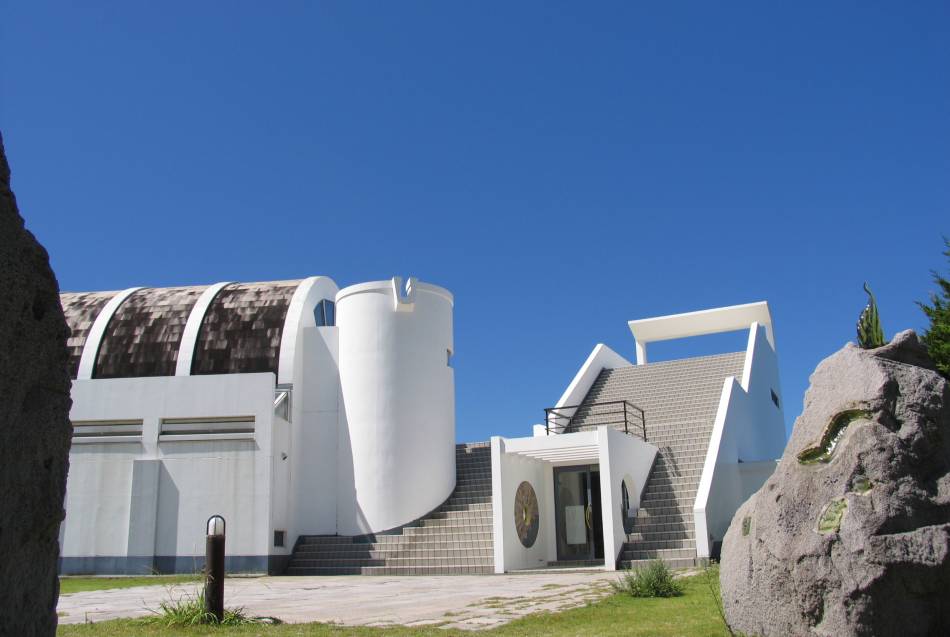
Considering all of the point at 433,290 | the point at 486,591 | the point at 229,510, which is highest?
the point at 433,290

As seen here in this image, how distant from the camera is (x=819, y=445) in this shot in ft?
17.4

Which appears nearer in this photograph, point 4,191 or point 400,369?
point 4,191

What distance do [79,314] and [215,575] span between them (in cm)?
1840

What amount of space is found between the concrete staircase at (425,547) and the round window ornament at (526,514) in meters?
0.81

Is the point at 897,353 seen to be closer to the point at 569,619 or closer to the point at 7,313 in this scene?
the point at 569,619

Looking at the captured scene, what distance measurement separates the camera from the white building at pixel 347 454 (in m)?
18.0

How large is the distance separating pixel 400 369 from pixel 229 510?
520 centimetres

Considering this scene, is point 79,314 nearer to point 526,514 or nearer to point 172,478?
point 172,478

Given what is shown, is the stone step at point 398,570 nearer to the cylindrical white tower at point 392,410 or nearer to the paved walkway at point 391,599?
the cylindrical white tower at point 392,410

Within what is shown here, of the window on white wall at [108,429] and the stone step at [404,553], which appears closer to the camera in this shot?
the stone step at [404,553]

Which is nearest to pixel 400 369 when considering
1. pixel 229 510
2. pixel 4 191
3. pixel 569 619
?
pixel 229 510

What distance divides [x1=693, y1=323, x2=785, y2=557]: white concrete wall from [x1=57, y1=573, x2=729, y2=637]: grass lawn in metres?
8.31

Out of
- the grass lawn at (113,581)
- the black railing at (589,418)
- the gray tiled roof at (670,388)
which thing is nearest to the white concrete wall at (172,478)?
the grass lawn at (113,581)

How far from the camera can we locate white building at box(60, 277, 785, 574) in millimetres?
17969
